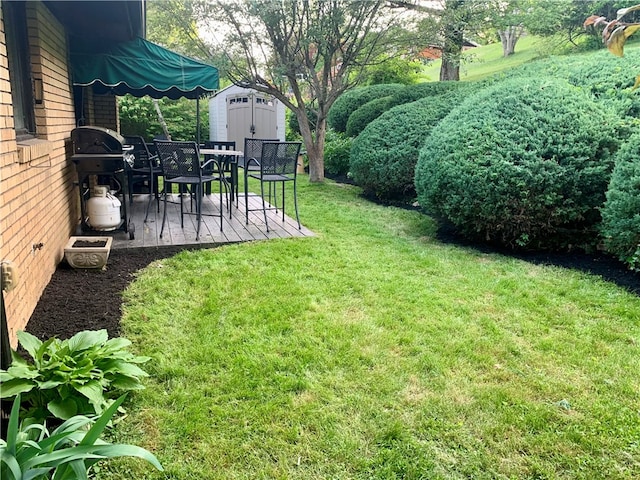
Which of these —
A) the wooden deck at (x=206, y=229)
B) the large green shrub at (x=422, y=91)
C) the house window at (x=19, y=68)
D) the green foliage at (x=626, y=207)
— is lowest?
the wooden deck at (x=206, y=229)

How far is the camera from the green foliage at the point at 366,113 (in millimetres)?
9962

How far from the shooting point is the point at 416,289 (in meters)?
3.69

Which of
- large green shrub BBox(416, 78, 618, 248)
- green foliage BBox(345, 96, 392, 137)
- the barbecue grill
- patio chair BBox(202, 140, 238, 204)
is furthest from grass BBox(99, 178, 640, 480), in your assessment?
green foliage BBox(345, 96, 392, 137)

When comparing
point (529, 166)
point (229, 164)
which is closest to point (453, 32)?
point (229, 164)

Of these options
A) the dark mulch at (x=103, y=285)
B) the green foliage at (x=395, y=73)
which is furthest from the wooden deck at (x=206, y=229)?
the green foliage at (x=395, y=73)

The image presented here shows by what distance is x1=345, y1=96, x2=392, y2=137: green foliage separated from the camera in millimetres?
9962

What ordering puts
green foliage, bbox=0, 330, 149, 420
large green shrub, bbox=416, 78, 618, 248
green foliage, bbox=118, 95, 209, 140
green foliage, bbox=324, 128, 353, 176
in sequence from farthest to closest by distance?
green foliage, bbox=118, 95, 209, 140 → green foliage, bbox=324, 128, 353, 176 → large green shrub, bbox=416, 78, 618, 248 → green foliage, bbox=0, 330, 149, 420

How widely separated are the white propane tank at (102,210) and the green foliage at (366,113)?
21.9 feet

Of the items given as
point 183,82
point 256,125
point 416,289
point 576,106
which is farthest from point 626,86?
point 256,125

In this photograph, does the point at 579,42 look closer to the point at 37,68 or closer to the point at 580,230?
the point at 580,230

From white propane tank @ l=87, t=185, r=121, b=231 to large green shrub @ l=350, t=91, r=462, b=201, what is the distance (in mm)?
4073

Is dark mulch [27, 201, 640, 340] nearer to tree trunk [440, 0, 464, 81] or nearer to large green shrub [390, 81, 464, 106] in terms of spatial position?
large green shrub [390, 81, 464, 106]

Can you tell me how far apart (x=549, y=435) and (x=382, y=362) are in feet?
2.91

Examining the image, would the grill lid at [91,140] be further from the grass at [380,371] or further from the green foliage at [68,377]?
the green foliage at [68,377]
